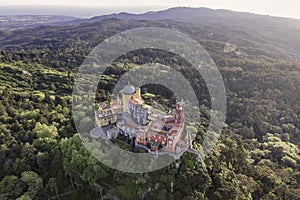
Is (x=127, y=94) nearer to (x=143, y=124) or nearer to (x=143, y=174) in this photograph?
(x=143, y=124)

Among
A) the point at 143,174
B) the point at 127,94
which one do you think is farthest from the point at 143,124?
the point at 143,174

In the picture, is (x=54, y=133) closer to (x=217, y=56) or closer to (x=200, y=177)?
(x=200, y=177)

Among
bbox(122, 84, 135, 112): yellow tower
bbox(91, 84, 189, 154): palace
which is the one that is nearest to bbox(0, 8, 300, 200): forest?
bbox(91, 84, 189, 154): palace

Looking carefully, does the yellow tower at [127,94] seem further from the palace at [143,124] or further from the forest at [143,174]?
the forest at [143,174]

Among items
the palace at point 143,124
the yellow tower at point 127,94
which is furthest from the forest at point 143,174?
the yellow tower at point 127,94

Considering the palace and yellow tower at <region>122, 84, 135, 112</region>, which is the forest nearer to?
the palace
